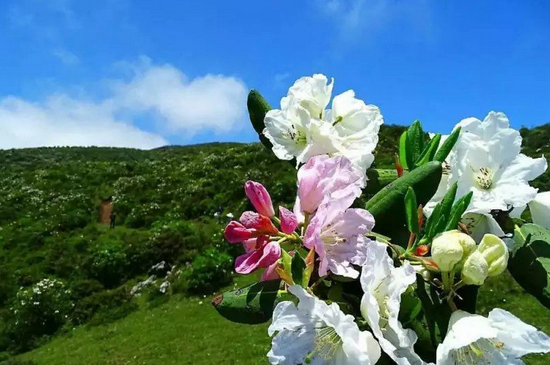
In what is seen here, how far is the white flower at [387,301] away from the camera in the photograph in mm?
852

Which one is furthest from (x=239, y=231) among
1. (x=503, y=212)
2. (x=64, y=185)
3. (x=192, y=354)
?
(x=64, y=185)

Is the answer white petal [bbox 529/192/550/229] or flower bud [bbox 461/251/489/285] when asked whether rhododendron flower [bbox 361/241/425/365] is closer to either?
flower bud [bbox 461/251/489/285]

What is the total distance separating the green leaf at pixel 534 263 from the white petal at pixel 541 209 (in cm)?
7

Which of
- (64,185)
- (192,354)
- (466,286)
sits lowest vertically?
(192,354)

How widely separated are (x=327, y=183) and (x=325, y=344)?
0.86ft

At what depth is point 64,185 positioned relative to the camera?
72.5ft

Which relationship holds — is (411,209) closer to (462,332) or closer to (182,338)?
(462,332)

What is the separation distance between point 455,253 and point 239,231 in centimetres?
36

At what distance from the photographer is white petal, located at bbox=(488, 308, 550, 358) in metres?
0.90

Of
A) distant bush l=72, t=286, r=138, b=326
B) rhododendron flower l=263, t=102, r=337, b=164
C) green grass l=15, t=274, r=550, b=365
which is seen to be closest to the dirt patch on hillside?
distant bush l=72, t=286, r=138, b=326

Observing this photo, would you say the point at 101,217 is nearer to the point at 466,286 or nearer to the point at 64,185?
the point at 64,185

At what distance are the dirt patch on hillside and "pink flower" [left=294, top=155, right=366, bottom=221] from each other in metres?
17.9

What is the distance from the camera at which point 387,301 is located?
2.96 ft

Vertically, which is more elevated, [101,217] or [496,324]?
[101,217]
